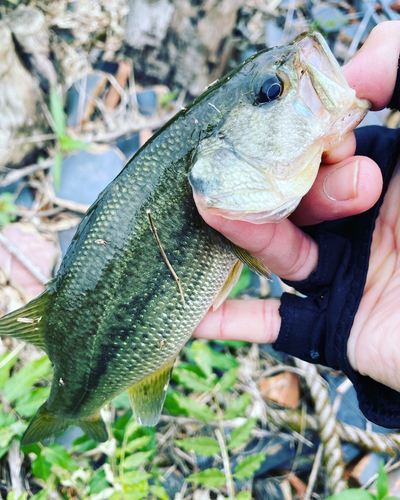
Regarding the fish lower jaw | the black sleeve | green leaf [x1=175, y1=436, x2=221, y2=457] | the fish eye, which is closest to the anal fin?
green leaf [x1=175, y1=436, x2=221, y2=457]

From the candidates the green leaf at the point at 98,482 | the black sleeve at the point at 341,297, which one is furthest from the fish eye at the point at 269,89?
the green leaf at the point at 98,482

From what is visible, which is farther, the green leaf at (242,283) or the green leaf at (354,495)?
the green leaf at (242,283)

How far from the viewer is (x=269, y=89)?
146cm

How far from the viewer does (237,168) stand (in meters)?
1.46

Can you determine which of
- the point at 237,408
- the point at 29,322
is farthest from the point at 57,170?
the point at 237,408

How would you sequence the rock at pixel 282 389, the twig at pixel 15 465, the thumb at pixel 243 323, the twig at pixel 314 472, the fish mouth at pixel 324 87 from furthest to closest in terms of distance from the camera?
the rock at pixel 282 389, the twig at pixel 314 472, the twig at pixel 15 465, the thumb at pixel 243 323, the fish mouth at pixel 324 87

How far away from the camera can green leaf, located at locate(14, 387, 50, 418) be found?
198cm

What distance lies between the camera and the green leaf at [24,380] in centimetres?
198

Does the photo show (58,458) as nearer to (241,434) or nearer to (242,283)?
(241,434)

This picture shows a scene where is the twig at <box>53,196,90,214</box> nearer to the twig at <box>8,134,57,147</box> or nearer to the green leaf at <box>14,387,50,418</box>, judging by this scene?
the twig at <box>8,134,57,147</box>

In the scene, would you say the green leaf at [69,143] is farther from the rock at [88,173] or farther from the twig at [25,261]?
the twig at [25,261]

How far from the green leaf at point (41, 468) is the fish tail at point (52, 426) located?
0.54 ft

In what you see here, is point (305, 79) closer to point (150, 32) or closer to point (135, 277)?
point (135, 277)

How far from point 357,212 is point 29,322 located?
157cm
